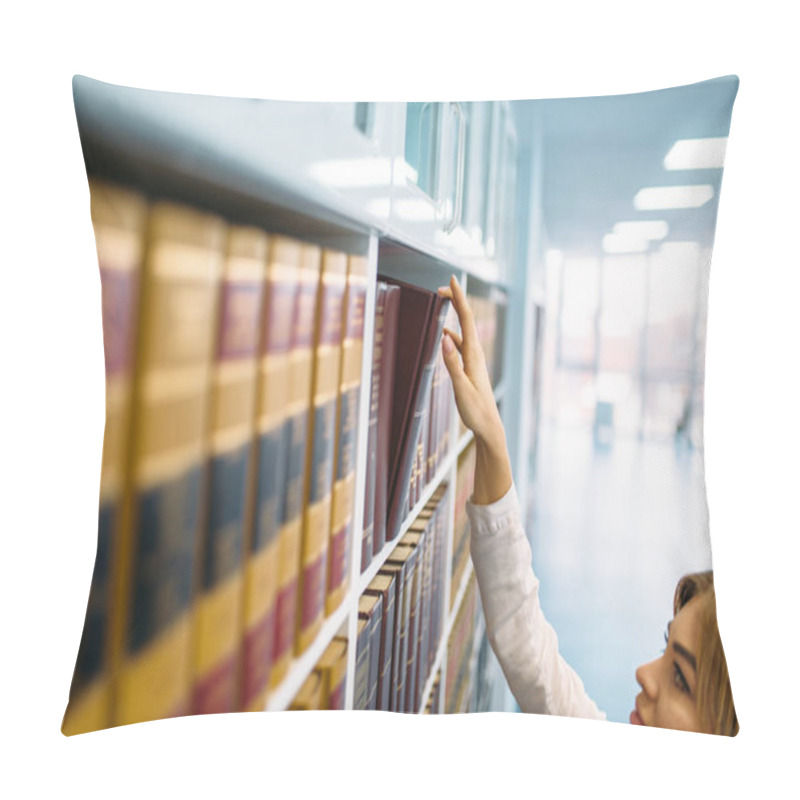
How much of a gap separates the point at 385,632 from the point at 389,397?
1.09 ft

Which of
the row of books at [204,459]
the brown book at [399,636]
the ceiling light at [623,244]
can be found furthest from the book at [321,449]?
the ceiling light at [623,244]

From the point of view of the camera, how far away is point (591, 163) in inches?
36.9

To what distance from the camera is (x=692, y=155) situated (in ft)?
3.04

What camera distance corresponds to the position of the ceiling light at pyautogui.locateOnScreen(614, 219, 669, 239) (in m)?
0.92

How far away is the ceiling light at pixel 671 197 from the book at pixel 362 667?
2.21 ft

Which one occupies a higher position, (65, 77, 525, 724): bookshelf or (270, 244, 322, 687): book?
(65, 77, 525, 724): bookshelf

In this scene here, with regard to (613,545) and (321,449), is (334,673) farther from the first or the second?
(613,545)

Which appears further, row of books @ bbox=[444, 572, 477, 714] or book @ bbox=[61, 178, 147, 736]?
row of books @ bbox=[444, 572, 477, 714]

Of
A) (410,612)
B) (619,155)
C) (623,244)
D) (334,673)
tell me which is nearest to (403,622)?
(410,612)

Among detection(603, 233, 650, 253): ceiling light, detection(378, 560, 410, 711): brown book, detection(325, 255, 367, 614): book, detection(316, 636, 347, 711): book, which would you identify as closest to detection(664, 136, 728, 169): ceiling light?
detection(603, 233, 650, 253): ceiling light

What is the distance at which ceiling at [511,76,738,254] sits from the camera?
3.04 ft

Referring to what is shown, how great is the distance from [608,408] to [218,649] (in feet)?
1.92

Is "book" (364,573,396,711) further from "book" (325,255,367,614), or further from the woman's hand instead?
the woman's hand

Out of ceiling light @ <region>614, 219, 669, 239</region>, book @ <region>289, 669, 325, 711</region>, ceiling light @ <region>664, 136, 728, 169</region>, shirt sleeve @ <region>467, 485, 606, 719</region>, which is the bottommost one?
book @ <region>289, 669, 325, 711</region>
